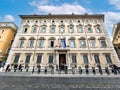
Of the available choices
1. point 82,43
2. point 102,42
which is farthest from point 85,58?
point 102,42

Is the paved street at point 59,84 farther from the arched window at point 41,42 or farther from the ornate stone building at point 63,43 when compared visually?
the arched window at point 41,42

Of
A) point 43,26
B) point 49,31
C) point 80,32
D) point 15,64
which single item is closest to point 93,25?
point 80,32

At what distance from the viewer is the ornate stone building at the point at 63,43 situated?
1824 centimetres

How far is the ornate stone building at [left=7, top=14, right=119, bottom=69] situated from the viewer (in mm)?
18242

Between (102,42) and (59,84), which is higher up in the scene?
(102,42)

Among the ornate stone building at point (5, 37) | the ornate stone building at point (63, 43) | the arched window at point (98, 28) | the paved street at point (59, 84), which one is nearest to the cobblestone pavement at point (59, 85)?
the paved street at point (59, 84)

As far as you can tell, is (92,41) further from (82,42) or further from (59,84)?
(59,84)

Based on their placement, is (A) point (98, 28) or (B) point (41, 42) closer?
(B) point (41, 42)

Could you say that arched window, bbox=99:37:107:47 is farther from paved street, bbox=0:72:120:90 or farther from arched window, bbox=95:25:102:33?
paved street, bbox=0:72:120:90

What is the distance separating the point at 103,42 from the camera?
20.0 meters

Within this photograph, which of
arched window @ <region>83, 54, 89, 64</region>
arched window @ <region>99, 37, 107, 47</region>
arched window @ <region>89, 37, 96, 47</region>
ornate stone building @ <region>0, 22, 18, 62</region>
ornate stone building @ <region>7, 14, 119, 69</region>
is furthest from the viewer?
ornate stone building @ <region>0, 22, 18, 62</region>

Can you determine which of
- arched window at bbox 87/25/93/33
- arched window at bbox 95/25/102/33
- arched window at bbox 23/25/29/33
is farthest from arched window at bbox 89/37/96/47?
arched window at bbox 23/25/29/33

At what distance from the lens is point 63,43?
20172 mm

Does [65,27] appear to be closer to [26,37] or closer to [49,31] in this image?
[49,31]
